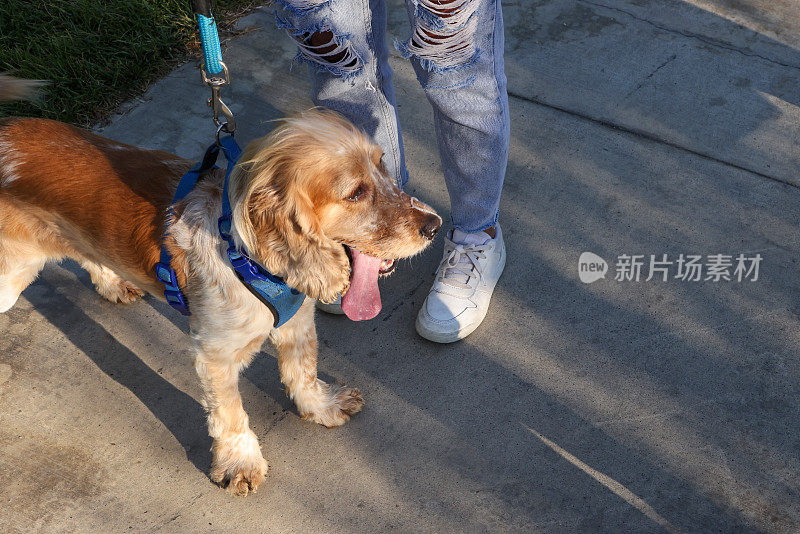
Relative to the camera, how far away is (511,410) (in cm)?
300

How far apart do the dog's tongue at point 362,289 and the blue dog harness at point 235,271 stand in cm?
19

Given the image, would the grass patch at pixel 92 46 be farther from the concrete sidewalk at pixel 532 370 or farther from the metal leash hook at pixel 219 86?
the metal leash hook at pixel 219 86

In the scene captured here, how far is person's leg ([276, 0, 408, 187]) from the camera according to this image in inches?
99.1

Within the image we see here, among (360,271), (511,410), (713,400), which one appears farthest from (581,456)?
(360,271)

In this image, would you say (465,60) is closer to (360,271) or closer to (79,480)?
(360,271)

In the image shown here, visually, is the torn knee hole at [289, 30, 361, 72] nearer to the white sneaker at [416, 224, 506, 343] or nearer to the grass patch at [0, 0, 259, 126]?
the white sneaker at [416, 224, 506, 343]

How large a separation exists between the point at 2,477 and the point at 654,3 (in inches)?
200

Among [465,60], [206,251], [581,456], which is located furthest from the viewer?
[581,456]

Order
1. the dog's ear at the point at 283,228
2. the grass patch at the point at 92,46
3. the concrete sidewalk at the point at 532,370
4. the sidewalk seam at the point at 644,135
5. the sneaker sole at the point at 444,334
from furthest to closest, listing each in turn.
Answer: the grass patch at the point at 92,46 → the sidewalk seam at the point at 644,135 → the sneaker sole at the point at 444,334 → the concrete sidewalk at the point at 532,370 → the dog's ear at the point at 283,228

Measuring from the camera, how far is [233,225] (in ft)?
7.23

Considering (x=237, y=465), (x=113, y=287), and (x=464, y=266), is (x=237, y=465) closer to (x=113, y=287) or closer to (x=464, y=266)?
(x=113, y=287)

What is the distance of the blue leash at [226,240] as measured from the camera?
2.29 metres

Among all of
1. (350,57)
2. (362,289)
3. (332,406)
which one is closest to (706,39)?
(350,57)

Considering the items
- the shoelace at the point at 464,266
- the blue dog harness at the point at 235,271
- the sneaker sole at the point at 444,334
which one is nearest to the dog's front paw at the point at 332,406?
the sneaker sole at the point at 444,334
